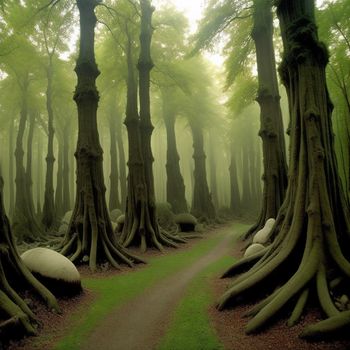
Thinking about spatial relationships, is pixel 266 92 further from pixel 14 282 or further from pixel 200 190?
pixel 200 190

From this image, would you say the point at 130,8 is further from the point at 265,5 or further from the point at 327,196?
the point at 327,196

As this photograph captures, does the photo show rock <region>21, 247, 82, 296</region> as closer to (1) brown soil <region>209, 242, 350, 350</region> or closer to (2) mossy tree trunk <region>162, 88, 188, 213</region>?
(1) brown soil <region>209, 242, 350, 350</region>

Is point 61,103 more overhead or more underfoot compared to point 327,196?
more overhead

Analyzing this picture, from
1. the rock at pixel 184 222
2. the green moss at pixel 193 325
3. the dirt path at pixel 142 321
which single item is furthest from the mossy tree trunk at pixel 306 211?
the rock at pixel 184 222

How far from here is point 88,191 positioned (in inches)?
376

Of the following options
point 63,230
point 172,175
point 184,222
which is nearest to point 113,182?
point 172,175

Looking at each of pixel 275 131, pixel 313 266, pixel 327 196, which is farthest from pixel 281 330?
pixel 275 131

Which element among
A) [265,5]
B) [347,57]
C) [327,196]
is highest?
[265,5]

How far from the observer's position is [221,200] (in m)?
46.7

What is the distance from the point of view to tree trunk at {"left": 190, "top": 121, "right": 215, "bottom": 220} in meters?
22.1

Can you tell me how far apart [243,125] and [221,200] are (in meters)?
18.1

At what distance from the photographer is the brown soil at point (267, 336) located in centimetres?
366

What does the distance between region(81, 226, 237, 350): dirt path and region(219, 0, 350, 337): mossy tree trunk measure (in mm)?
1142

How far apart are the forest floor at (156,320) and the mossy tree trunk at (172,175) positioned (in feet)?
42.6
